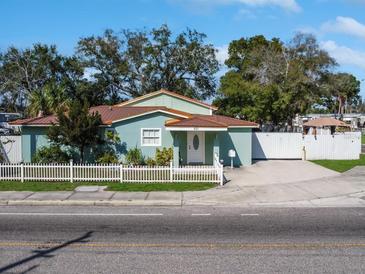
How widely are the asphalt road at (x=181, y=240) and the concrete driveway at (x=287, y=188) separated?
142 centimetres

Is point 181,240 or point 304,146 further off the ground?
point 304,146

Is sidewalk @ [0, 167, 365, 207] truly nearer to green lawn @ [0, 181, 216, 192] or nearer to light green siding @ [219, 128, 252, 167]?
green lawn @ [0, 181, 216, 192]

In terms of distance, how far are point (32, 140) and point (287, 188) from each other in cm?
1510

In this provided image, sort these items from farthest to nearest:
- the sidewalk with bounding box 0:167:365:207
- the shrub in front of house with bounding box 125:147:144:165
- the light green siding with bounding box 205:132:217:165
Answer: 1. the light green siding with bounding box 205:132:217:165
2. the shrub in front of house with bounding box 125:147:144:165
3. the sidewalk with bounding box 0:167:365:207

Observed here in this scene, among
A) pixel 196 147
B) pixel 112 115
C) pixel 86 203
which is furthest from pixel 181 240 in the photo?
pixel 112 115

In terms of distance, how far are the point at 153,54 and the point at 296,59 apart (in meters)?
16.9

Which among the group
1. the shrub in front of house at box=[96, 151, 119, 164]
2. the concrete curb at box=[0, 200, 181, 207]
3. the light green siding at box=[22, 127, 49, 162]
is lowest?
the concrete curb at box=[0, 200, 181, 207]

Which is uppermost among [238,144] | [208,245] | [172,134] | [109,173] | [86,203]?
[172,134]

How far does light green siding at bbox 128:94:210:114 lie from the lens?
2955 centimetres

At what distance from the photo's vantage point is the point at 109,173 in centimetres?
1878

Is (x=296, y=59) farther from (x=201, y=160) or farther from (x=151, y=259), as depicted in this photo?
(x=151, y=259)

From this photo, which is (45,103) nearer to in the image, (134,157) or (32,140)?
(32,140)

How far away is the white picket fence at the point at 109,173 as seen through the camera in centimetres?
1839

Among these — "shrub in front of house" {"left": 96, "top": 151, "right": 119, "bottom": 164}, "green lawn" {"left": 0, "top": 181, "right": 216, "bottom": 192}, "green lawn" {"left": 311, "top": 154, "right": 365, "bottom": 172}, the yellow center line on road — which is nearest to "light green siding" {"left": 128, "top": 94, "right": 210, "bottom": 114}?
"shrub in front of house" {"left": 96, "top": 151, "right": 119, "bottom": 164}
